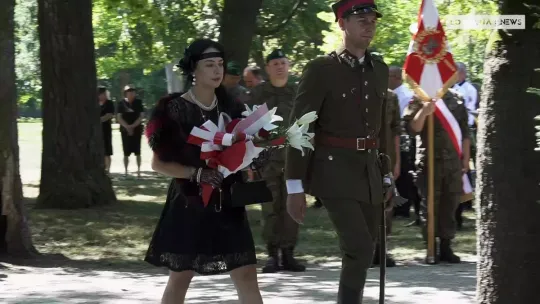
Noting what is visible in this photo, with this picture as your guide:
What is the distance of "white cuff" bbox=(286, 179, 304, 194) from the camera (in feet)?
21.4

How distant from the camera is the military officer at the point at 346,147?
21.4 feet

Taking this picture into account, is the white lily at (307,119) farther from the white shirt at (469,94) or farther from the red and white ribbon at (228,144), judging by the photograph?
the white shirt at (469,94)

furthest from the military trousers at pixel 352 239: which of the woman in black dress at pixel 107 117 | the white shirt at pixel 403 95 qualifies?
the woman in black dress at pixel 107 117

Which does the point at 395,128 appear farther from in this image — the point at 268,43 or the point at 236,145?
the point at 268,43

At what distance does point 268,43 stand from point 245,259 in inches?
962

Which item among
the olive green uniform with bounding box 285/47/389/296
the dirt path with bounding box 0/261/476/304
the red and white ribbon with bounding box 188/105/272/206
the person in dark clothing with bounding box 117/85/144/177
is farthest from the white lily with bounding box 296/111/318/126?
the person in dark clothing with bounding box 117/85/144/177

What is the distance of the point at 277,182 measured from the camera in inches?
415

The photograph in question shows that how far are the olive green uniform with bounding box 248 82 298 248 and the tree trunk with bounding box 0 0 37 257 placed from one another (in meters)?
2.81

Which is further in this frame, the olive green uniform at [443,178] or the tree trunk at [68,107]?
the tree trunk at [68,107]

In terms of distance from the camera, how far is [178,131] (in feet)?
20.3

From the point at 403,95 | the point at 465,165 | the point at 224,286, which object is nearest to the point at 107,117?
the point at 403,95

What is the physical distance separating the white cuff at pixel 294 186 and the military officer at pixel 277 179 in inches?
148

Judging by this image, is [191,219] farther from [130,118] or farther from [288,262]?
[130,118]

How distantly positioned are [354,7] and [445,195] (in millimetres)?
5128
